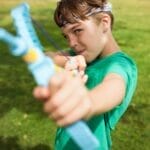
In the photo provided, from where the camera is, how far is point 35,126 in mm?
5922

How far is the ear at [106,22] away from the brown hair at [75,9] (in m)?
0.03

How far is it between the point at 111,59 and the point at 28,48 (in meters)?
1.21

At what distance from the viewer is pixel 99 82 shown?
254cm

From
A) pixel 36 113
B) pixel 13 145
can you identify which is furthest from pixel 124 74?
pixel 36 113

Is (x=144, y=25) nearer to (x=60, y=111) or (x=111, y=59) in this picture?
(x=111, y=59)

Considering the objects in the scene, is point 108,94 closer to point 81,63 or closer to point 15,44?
point 15,44

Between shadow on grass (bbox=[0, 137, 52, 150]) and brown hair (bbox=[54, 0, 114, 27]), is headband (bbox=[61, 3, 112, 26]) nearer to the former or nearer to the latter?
brown hair (bbox=[54, 0, 114, 27])

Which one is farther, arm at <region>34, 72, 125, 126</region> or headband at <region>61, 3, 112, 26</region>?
headband at <region>61, 3, 112, 26</region>

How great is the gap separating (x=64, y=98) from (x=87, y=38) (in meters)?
1.19

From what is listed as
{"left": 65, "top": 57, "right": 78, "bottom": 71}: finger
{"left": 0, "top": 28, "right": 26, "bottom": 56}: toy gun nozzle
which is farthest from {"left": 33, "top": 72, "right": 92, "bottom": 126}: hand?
{"left": 65, "top": 57, "right": 78, "bottom": 71}: finger

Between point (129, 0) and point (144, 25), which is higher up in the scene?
point (144, 25)

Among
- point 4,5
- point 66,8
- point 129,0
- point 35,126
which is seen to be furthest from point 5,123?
point 129,0

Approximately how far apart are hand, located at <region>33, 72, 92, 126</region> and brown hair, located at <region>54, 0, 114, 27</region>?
1.20m

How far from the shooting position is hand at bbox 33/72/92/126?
1.30 metres
